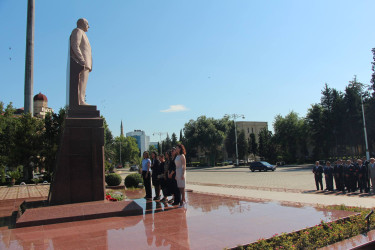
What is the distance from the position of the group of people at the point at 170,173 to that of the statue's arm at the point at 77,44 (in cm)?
369

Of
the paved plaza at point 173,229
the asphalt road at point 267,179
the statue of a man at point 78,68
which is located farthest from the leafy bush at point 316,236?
the asphalt road at point 267,179

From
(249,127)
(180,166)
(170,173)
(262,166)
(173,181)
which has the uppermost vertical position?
(249,127)

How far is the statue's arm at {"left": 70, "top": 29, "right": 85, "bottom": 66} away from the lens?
27.2 feet

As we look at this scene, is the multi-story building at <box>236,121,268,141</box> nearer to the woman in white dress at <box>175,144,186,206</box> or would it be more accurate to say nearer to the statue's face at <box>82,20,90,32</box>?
the statue's face at <box>82,20,90,32</box>

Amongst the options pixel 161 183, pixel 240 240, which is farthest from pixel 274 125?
pixel 240 240

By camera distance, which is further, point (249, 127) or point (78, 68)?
point (249, 127)

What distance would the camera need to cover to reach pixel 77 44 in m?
8.38

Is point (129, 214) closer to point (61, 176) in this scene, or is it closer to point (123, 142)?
point (61, 176)

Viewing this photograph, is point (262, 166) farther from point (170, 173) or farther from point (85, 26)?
point (85, 26)

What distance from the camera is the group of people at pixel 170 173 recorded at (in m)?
7.92

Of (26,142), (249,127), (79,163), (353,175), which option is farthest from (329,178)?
(249,127)

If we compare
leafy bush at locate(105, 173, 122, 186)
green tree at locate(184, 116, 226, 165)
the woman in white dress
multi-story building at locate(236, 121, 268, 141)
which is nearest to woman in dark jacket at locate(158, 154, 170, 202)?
the woman in white dress

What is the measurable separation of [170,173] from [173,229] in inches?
116

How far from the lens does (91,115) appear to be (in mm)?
8258
